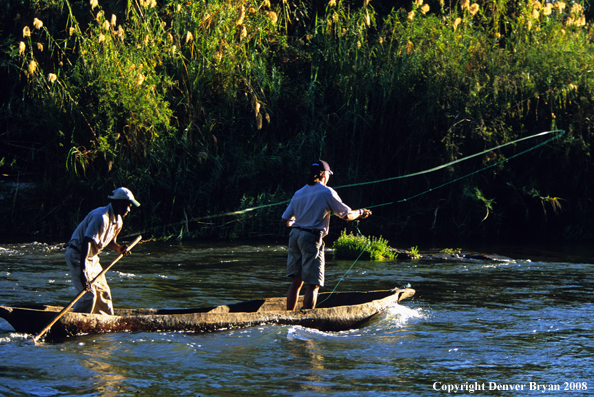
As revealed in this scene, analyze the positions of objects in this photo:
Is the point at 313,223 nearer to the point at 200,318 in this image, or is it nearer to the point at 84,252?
the point at 200,318

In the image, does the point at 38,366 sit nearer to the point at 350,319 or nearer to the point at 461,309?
the point at 350,319

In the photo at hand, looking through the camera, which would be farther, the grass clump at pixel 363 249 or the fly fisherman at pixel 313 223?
the grass clump at pixel 363 249

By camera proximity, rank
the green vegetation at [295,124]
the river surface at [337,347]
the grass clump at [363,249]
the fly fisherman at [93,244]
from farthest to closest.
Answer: the green vegetation at [295,124]
the grass clump at [363,249]
the fly fisherman at [93,244]
the river surface at [337,347]

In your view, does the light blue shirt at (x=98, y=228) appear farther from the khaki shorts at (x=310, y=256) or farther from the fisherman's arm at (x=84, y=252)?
the khaki shorts at (x=310, y=256)

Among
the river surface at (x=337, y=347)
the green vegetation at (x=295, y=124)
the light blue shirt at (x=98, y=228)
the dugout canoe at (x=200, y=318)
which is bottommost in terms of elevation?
the river surface at (x=337, y=347)

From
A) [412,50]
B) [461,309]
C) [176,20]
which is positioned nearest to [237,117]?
[176,20]

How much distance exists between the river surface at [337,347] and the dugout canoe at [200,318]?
92 millimetres

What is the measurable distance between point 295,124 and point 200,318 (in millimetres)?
10070

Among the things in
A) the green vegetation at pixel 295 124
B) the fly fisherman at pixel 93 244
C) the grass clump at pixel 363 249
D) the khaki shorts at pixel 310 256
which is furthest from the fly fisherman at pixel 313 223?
the green vegetation at pixel 295 124

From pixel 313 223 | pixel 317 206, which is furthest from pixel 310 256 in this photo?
pixel 317 206

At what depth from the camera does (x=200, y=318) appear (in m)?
6.39

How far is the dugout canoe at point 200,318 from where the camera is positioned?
5848 mm

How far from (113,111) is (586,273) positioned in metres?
9.84

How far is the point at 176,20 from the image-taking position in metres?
15.7
